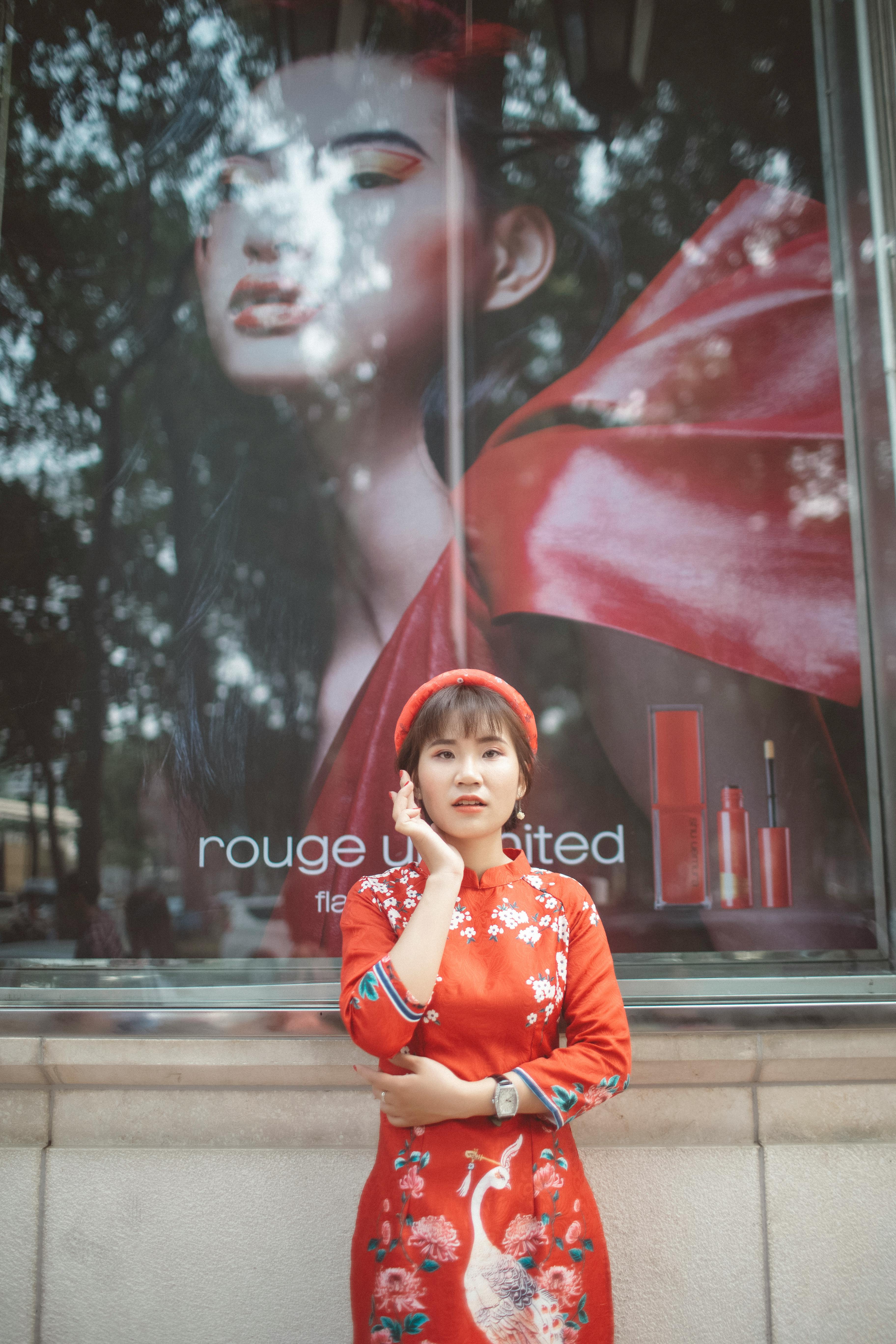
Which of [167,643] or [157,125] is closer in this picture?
[167,643]

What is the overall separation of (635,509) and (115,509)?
6.12ft

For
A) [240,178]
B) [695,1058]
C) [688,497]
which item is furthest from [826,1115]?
[240,178]

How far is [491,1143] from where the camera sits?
1714 millimetres

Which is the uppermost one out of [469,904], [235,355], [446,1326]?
[235,355]

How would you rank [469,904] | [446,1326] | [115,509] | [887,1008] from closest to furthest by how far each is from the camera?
[446,1326] → [469,904] → [887,1008] → [115,509]

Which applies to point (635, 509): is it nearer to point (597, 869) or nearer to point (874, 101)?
point (597, 869)

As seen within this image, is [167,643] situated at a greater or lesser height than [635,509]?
lesser

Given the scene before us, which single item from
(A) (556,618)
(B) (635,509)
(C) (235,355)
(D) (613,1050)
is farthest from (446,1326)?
(C) (235,355)

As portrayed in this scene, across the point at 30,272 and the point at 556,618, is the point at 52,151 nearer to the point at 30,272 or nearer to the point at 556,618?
the point at 30,272

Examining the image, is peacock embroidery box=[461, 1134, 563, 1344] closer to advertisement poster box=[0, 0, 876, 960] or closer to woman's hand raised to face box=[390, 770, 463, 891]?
woman's hand raised to face box=[390, 770, 463, 891]

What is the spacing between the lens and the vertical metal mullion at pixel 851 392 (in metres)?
2.92

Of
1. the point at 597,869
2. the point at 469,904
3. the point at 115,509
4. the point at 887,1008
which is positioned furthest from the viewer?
the point at 115,509

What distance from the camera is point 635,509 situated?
123 inches

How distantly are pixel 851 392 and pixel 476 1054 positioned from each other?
2.58 meters
